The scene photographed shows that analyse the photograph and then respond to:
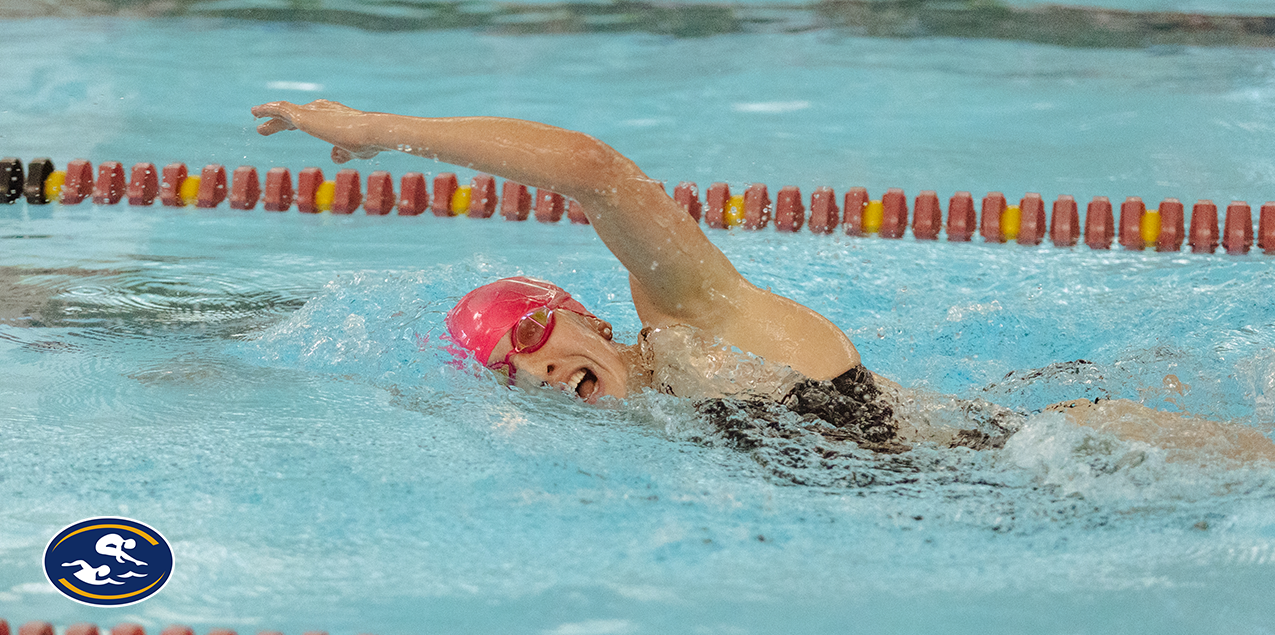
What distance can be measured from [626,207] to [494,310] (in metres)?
0.39

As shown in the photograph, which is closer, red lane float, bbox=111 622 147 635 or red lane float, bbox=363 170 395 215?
red lane float, bbox=111 622 147 635

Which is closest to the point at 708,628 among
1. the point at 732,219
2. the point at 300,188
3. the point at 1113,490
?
the point at 1113,490

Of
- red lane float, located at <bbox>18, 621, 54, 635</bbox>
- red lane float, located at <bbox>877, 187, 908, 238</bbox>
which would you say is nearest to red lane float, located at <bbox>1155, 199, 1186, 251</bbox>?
red lane float, located at <bbox>877, 187, 908, 238</bbox>

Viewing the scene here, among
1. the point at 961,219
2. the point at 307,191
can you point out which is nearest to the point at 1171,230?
the point at 961,219

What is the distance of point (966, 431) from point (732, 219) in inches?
73.5

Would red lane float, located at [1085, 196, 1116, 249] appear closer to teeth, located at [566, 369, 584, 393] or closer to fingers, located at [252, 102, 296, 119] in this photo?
teeth, located at [566, 369, 584, 393]

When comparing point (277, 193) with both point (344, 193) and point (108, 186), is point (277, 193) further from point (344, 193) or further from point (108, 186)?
point (108, 186)

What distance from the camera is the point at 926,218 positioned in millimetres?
4031

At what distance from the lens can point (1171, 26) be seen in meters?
6.79

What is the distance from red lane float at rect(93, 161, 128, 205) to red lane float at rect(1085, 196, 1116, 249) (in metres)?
3.59

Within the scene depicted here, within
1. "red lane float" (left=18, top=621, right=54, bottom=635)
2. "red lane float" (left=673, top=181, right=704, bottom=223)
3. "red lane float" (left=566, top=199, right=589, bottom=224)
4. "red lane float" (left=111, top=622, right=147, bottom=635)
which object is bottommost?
"red lane float" (left=18, top=621, right=54, bottom=635)

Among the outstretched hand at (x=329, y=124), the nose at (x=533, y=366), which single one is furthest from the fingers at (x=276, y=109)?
the nose at (x=533, y=366)

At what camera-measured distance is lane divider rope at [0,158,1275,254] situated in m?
3.93

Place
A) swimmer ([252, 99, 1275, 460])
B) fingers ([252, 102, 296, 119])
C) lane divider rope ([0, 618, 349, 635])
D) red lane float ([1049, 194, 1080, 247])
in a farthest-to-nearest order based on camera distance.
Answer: red lane float ([1049, 194, 1080, 247]), fingers ([252, 102, 296, 119]), swimmer ([252, 99, 1275, 460]), lane divider rope ([0, 618, 349, 635])
